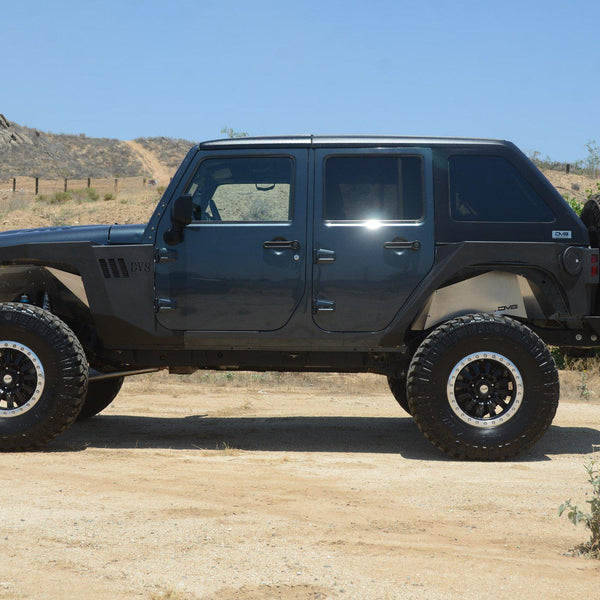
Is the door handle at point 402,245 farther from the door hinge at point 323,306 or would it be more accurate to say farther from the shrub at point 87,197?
the shrub at point 87,197

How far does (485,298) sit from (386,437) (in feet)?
5.06

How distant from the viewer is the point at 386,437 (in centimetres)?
723

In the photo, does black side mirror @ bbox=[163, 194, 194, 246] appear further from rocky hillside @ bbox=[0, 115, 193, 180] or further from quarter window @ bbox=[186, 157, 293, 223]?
rocky hillside @ bbox=[0, 115, 193, 180]

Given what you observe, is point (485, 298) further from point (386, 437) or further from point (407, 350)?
point (386, 437)

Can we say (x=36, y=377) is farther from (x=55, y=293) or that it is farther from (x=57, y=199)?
(x=57, y=199)

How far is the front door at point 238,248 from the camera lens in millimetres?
6234

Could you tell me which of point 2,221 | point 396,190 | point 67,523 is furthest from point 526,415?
point 2,221

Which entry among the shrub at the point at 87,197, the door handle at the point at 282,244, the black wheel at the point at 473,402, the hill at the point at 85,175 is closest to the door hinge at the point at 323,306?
the door handle at the point at 282,244

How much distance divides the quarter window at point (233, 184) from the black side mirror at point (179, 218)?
0.17 metres

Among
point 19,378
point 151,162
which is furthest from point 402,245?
point 151,162

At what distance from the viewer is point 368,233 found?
20.4ft

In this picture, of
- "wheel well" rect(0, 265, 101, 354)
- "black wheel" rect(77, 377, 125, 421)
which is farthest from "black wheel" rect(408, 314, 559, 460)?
"black wheel" rect(77, 377, 125, 421)

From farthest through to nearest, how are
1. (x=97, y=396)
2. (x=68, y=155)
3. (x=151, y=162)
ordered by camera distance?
(x=151, y=162), (x=68, y=155), (x=97, y=396)

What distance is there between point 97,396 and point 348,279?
292 cm
